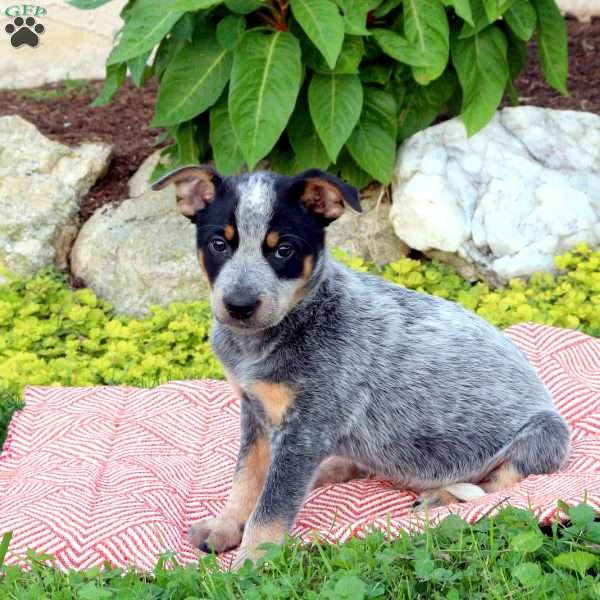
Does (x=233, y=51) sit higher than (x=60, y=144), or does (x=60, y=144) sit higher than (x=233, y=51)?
(x=233, y=51)

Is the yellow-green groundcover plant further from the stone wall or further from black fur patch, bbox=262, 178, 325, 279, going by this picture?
the stone wall

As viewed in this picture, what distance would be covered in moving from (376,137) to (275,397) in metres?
3.18

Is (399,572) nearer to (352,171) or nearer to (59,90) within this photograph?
(352,171)

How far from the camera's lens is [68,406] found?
549 cm

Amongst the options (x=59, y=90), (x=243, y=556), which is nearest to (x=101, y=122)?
(x=59, y=90)

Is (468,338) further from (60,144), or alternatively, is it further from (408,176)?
(60,144)

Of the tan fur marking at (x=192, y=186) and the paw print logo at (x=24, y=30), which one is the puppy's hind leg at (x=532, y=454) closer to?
the tan fur marking at (x=192, y=186)

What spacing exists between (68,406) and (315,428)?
198 centimetres

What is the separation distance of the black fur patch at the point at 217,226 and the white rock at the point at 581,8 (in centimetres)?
680

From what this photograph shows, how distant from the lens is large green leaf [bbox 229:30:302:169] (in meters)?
6.19

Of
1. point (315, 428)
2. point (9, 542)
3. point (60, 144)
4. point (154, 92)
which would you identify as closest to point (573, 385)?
point (315, 428)

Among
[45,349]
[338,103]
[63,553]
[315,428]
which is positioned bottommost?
[45,349]

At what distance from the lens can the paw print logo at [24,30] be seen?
30.3 ft

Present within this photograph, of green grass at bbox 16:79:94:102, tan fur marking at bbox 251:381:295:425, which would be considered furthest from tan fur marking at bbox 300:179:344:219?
green grass at bbox 16:79:94:102
